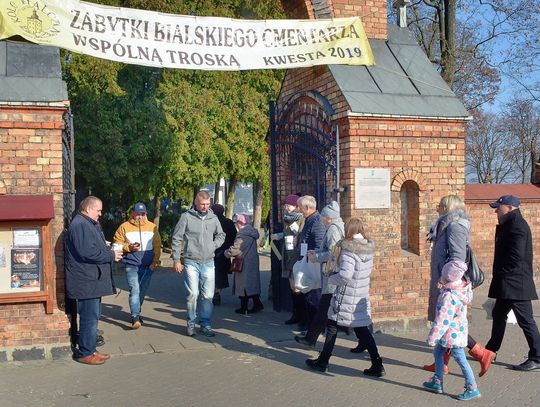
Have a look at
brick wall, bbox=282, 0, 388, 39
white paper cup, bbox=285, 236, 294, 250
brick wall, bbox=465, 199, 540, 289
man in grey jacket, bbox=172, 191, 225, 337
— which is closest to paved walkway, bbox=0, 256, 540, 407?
man in grey jacket, bbox=172, 191, 225, 337

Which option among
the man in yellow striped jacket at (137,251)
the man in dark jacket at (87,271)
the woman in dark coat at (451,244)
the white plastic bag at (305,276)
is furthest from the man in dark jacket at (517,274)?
the man in yellow striped jacket at (137,251)

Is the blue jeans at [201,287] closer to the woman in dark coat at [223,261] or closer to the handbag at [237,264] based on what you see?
the handbag at [237,264]

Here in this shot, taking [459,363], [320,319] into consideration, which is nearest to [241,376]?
[320,319]

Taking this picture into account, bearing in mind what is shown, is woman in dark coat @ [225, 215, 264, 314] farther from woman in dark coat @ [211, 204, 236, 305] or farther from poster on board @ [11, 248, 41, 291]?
poster on board @ [11, 248, 41, 291]

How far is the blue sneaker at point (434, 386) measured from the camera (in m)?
5.32

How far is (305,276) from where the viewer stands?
6641 millimetres

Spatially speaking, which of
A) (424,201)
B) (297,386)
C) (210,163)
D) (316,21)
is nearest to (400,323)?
(424,201)

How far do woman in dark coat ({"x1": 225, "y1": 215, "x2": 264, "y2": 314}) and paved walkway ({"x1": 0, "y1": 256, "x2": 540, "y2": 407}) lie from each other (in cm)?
94

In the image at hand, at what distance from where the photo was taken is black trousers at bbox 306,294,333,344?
6.31 metres

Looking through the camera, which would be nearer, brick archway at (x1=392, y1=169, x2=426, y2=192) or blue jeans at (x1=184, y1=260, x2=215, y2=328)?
blue jeans at (x1=184, y1=260, x2=215, y2=328)

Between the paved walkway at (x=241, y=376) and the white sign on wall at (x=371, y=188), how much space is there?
1593 mm

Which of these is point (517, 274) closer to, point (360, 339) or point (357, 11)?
point (360, 339)

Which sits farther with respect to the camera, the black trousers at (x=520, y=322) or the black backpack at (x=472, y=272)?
the black trousers at (x=520, y=322)

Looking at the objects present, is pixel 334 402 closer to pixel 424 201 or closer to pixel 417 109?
pixel 424 201
